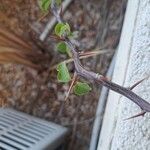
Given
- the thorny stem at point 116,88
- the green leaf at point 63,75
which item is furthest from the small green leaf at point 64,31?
the thorny stem at point 116,88

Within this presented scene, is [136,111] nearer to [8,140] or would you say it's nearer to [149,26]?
[149,26]

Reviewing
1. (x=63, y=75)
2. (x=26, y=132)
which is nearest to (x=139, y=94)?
(x=63, y=75)

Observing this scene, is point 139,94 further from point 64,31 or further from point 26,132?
point 26,132

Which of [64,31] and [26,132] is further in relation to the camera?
[26,132]

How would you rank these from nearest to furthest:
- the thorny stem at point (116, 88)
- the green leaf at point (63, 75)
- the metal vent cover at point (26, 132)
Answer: the thorny stem at point (116, 88), the green leaf at point (63, 75), the metal vent cover at point (26, 132)

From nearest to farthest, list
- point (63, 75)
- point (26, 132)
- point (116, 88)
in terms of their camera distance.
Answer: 1. point (116, 88)
2. point (63, 75)
3. point (26, 132)

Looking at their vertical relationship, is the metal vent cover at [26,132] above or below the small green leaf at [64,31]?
below

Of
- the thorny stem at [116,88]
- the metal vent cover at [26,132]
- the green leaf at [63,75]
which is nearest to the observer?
the thorny stem at [116,88]

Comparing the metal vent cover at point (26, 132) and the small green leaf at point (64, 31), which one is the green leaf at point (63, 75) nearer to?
the small green leaf at point (64, 31)
